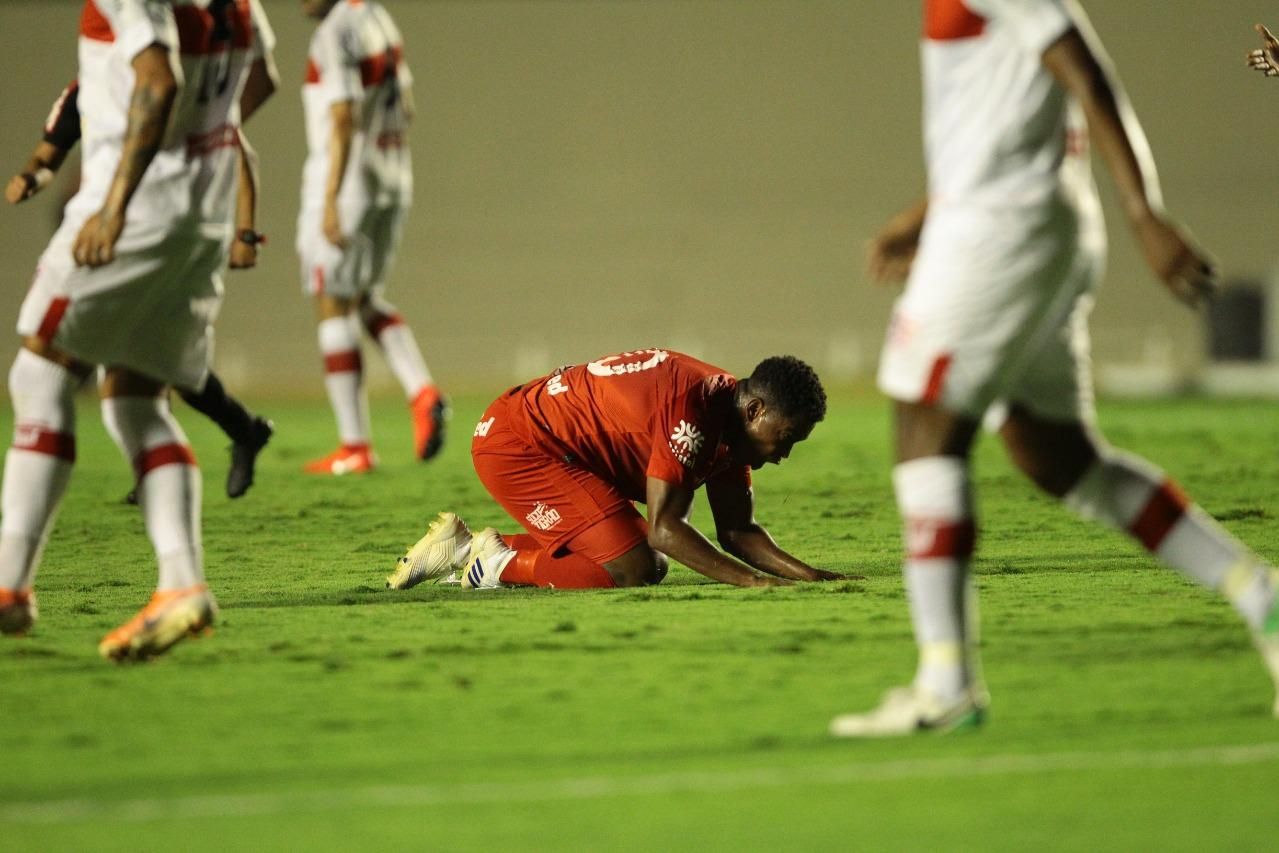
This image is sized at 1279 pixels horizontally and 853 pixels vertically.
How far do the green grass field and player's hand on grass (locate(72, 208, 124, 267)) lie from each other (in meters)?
1.17

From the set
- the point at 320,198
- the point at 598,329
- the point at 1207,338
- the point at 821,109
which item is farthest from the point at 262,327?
the point at 320,198

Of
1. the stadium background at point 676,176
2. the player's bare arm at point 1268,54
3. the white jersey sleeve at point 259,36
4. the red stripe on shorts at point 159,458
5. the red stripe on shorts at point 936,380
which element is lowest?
the stadium background at point 676,176

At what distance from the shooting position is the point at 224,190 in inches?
230

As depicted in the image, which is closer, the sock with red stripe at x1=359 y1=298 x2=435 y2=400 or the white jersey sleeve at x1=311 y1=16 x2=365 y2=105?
the white jersey sleeve at x1=311 y1=16 x2=365 y2=105

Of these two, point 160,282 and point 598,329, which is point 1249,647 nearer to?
point 160,282

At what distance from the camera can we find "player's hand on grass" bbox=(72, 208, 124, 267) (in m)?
5.45

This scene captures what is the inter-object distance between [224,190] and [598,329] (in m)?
24.7

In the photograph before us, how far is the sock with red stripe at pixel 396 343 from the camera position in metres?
12.4

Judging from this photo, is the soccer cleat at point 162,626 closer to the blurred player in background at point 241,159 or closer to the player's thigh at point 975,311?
the blurred player in background at point 241,159

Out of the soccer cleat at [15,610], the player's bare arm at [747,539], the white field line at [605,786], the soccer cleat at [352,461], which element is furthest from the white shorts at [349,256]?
the white field line at [605,786]

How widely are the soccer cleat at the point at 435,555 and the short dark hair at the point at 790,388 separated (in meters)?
1.44

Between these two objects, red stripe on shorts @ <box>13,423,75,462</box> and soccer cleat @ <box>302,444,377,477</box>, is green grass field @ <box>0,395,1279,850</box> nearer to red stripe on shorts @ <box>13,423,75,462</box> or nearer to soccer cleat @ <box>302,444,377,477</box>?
red stripe on shorts @ <box>13,423,75,462</box>

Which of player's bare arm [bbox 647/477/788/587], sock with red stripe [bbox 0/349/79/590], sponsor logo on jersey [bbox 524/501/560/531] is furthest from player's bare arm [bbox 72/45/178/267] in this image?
sponsor logo on jersey [bbox 524/501/560/531]

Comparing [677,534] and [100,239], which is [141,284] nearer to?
[100,239]
